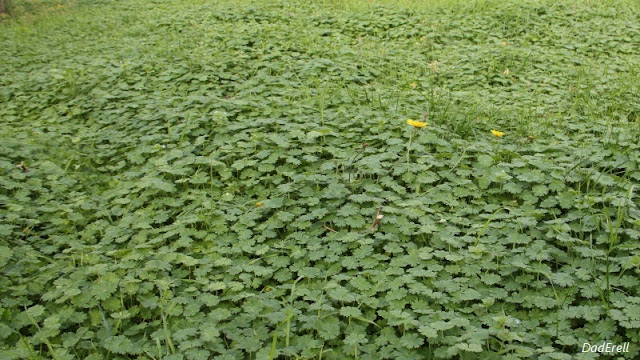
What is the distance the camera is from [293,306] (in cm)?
258

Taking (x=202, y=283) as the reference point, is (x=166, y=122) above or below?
above

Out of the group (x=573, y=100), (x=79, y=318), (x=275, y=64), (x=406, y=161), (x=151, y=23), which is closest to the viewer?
(x=79, y=318)

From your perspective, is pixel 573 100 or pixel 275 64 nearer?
pixel 573 100

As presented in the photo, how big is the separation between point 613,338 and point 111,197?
3.18 m

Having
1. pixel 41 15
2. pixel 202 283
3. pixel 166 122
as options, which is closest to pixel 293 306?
pixel 202 283

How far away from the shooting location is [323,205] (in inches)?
128

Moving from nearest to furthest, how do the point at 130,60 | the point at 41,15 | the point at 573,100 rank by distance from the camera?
the point at 573,100 < the point at 130,60 < the point at 41,15

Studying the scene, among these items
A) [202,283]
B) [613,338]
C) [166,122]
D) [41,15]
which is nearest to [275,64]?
[166,122]

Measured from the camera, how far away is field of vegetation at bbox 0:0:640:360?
2422 millimetres

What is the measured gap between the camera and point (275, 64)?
564cm

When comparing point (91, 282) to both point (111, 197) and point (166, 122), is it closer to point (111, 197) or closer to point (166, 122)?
point (111, 197)

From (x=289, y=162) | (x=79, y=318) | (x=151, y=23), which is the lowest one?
(x=79, y=318)

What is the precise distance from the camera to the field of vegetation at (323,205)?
7.95ft

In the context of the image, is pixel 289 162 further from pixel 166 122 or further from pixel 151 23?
pixel 151 23
